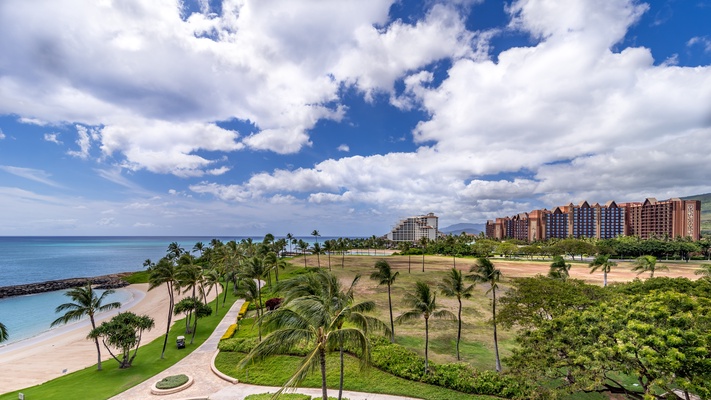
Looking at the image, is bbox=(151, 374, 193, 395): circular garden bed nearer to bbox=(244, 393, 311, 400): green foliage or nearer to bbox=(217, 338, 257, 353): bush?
bbox=(217, 338, 257, 353): bush

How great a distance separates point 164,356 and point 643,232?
217 meters

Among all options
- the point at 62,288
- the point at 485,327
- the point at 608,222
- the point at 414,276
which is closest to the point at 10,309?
the point at 62,288

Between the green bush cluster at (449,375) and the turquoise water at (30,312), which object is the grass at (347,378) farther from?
the turquoise water at (30,312)

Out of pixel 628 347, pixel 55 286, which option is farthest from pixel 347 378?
pixel 55 286

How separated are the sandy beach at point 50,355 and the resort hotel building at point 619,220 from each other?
191024 mm

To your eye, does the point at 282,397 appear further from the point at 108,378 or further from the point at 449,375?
the point at 108,378

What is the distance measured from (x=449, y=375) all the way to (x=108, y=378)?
83.4 feet

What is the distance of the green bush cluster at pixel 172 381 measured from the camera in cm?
2008

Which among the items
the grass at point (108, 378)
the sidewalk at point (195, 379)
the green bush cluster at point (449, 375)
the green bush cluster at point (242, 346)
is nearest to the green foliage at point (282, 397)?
the sidewalk at point (195, 379)

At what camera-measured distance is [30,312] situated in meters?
52.8

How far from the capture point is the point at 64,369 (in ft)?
92.3

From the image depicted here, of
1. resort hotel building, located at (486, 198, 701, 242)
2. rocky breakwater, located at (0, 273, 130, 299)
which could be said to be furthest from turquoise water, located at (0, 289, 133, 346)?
resort hotel building, located at (486, 198, 701, 242)

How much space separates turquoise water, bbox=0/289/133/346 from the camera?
140ft

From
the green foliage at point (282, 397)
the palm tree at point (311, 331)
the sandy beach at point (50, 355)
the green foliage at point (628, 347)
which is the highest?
the palm tree at point (311, 331)
